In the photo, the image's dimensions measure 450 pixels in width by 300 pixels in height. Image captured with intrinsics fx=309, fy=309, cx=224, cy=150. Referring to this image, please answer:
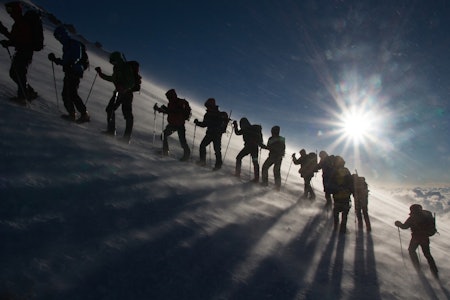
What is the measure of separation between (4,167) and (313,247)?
16.6 feet

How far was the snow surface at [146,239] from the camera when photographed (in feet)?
9.52

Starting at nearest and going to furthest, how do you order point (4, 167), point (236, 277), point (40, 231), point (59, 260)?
point (59, 260) → point (40, 231) → point (236, 277) → point (4, 167)

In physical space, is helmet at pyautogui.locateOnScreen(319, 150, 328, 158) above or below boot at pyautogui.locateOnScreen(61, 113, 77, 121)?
above

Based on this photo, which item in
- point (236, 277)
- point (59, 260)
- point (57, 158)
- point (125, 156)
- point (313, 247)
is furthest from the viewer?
point (125, 156)

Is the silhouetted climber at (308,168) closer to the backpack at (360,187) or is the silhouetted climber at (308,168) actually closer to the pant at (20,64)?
the backpack at (360,187)

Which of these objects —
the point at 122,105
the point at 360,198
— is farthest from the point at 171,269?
the point at 360,198

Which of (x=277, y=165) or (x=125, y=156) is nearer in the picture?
(x=125, y=156)

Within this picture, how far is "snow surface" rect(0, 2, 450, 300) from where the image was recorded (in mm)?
2902

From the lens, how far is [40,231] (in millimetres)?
3119

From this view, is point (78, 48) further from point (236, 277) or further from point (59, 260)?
point (236, 277)

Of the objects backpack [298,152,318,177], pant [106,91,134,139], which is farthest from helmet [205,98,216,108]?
backpack [298,152,318,177]

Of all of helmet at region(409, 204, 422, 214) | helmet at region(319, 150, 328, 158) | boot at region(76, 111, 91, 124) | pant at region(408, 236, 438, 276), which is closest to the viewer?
→ pant at region(408, 236, 438, 276)

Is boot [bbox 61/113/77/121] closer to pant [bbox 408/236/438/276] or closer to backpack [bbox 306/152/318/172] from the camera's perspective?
backpack [bbox 306/152/318/172]

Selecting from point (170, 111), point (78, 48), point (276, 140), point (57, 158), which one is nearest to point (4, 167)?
point (57, 158)
